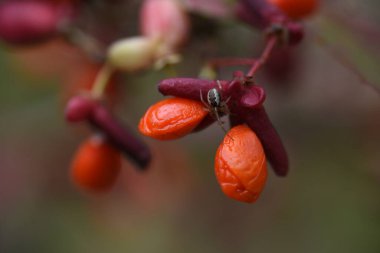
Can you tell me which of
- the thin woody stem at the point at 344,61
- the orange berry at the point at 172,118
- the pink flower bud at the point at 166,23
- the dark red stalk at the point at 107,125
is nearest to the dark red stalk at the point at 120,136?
the dark red stalk at the point at 107,125

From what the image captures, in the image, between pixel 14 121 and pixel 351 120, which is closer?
pixel 351 120

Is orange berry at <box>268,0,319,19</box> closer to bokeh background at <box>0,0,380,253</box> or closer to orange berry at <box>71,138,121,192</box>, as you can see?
bokeh background at <box>0,0,380,253</box>

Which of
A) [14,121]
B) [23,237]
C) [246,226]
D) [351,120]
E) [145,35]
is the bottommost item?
[23,237]

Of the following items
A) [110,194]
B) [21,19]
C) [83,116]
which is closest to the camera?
[83,116]

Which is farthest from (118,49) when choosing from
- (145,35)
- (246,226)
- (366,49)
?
(246,226)

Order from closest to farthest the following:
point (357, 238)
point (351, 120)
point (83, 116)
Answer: point (83, 116) → point (357, 238) → point (351, 120)

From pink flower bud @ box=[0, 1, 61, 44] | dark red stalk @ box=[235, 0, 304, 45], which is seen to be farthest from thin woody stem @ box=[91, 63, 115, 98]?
dark red stalk @ box=[235, 0, 304, 45]

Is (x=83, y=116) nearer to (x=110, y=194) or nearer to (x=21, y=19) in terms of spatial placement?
(x=21, y=19)

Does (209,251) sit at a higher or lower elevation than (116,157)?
lower
